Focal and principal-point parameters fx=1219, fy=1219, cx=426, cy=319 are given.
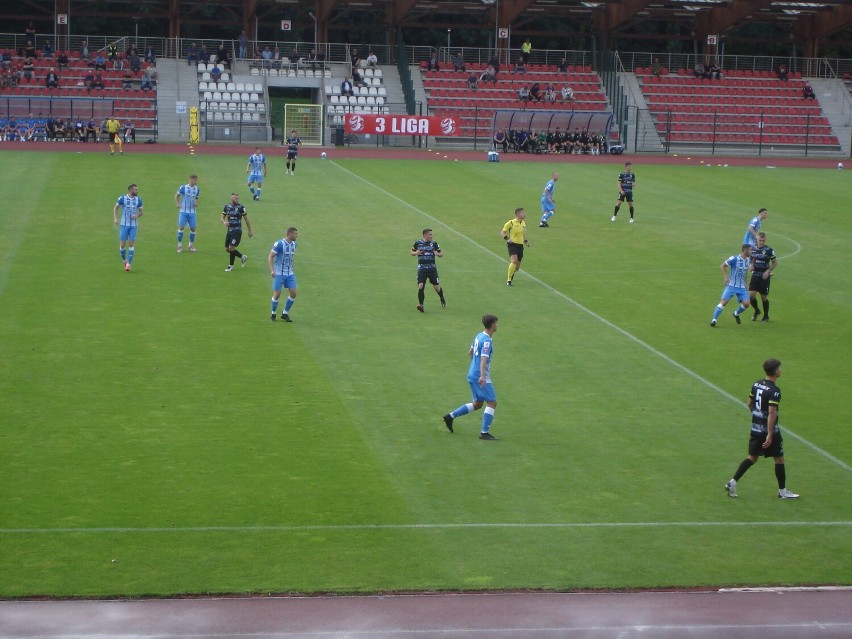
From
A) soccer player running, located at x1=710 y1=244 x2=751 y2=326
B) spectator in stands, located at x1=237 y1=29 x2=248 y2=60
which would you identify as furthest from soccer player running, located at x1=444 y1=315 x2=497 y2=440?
spectator in stands, located at x1=237 y1=29 x2=248 y2=60

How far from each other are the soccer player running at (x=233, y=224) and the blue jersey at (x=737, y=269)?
11758 mm

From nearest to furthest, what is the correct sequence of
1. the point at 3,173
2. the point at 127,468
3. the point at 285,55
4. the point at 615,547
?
the point at 615,547
the point at 127,468
the point at 3,173
the point at 285,55

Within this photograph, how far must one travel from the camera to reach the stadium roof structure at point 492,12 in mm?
77062

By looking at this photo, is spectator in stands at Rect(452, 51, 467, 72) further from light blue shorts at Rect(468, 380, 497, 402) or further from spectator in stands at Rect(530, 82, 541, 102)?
light blue shorts at Rect(468, 380, 497, 402)

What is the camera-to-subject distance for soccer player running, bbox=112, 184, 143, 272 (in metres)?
29.7

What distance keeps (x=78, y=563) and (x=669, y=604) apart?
21.2ft

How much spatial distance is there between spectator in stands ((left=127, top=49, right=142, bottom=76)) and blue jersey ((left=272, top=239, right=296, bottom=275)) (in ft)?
172

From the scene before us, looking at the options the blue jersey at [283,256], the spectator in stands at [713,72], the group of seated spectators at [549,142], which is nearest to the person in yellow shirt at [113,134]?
the group of seated spectators at [549,142]

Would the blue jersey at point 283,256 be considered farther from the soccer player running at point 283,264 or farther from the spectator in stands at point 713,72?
the spectator in stands at point 713,72

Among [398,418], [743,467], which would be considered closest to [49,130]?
[398,418]

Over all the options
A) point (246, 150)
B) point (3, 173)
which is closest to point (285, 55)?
point (246, 150)

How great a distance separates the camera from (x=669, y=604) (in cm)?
1289

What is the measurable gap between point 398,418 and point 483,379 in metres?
2.05

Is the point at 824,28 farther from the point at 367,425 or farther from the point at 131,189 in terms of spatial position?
the point at 367,425
